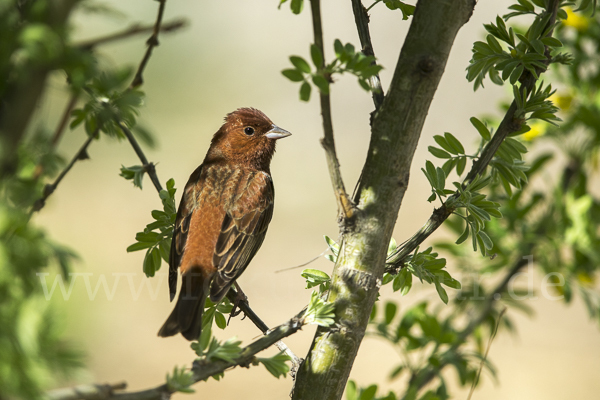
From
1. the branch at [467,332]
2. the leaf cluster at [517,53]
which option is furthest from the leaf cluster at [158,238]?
the branch at [467,332]

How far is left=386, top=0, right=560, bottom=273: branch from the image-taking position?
1974 millimetres

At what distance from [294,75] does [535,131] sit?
95.3 inches

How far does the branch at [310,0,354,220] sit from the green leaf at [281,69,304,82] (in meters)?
0.06

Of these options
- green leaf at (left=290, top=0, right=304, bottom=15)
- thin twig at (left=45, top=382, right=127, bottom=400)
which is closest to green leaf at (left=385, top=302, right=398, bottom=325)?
green leaf at (left=290, top=0, right=304, bottom=15)

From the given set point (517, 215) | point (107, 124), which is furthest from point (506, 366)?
point (107, 124)

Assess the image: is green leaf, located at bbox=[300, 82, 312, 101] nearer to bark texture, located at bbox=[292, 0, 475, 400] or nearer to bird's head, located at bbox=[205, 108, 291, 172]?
bark texture, located at bbox=[292, 0, 475, 400]

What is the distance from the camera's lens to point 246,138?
3936mm

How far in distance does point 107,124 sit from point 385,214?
0.92 m

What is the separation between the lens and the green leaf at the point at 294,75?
153 centimetres

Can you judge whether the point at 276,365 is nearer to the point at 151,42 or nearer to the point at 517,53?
the point at 151,42

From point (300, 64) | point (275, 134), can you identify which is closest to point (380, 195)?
point (300, 64)

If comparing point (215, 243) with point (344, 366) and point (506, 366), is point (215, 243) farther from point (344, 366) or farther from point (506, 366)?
point (506, 366)

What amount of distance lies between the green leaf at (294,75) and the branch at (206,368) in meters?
0.76

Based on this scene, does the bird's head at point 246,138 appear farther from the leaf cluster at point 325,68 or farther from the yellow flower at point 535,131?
the leaf cluster at point 325,68
